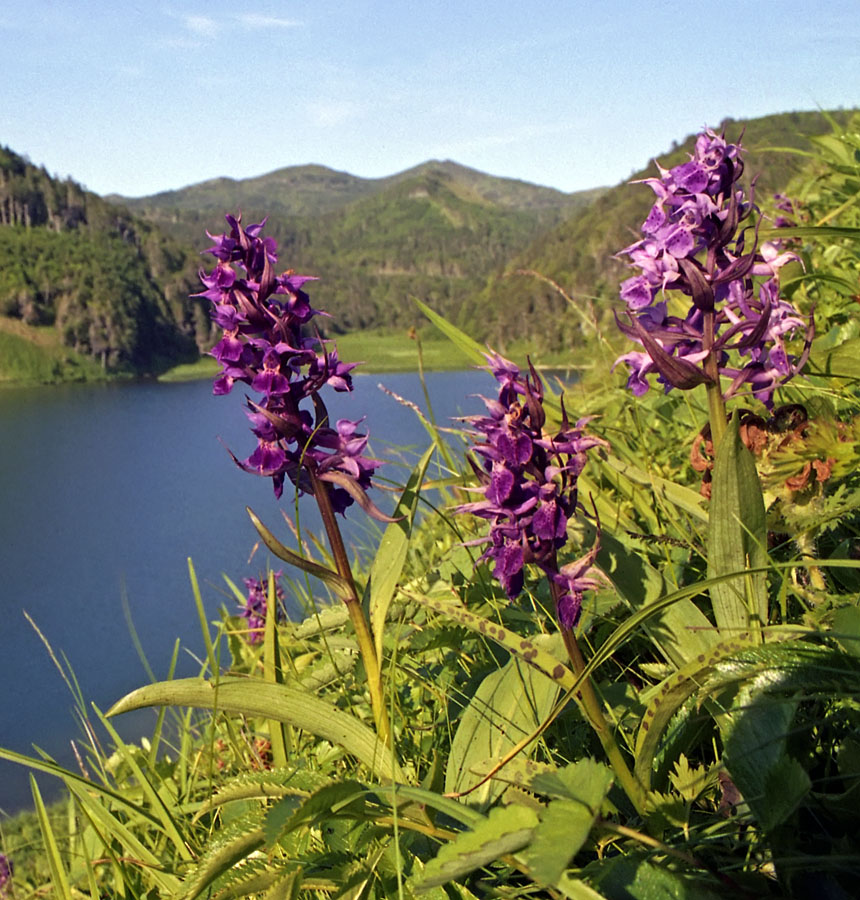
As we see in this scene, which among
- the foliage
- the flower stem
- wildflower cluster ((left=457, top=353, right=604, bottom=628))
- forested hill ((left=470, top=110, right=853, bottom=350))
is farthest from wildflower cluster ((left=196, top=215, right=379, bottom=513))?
forested hill ((left=470, top=110, right=853, bottom=350))

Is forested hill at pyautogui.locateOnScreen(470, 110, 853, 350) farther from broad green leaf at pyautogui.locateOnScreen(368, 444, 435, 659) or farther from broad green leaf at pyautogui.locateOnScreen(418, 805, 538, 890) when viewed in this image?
broad green leaf at pyautogui.locateOnScreen(418, 805, 538, 890)

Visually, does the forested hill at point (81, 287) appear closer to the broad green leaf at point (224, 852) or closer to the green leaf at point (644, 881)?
the broad green leaf at point (224, 852)

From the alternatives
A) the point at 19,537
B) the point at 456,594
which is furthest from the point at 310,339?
the point at 19,537

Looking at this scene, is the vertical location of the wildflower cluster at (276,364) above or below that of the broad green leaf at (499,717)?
above

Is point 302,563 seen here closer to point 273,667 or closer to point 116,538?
point 273,667

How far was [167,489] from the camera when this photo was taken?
5416 cm

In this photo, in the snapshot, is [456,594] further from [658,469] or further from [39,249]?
[39,249]

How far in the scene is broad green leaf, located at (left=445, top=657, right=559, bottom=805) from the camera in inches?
62.6

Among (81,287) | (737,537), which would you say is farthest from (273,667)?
(81,287)

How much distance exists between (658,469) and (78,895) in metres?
2.51

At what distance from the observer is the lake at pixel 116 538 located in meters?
20.9

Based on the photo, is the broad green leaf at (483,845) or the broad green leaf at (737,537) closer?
the broad green leaf at (483,845)

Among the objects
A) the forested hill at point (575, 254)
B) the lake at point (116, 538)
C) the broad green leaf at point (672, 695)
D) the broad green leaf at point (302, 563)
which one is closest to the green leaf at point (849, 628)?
the broad green leaf at point (672, 695)

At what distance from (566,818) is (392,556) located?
92 cm
